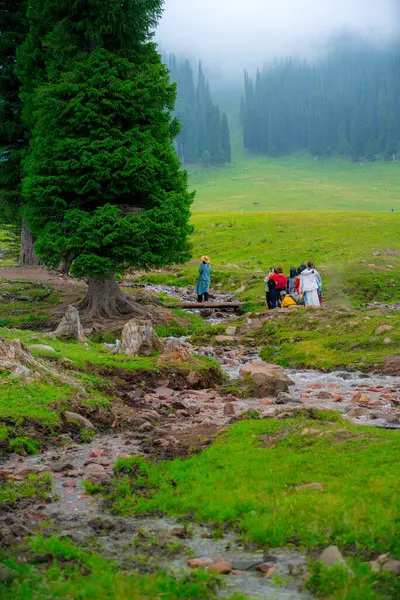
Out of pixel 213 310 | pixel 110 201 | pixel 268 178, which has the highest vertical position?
pixel 268 178

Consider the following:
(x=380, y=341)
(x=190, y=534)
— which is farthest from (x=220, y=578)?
(x=380, y=341)

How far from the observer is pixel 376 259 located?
4291cm

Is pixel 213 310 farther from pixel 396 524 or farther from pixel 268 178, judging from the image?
pixel 268 178

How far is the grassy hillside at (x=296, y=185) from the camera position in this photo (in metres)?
111

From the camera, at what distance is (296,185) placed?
14150 centimetres

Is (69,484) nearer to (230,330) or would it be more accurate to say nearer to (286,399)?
(286,399)

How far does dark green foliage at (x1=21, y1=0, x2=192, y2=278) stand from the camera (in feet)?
83.4

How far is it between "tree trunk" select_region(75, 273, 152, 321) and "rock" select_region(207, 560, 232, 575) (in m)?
19.2

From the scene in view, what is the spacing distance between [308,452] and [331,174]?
15728cm

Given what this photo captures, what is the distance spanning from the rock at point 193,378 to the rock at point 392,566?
1045 cm

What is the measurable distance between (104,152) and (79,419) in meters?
15.0

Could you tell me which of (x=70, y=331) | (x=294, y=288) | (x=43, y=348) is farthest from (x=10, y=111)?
(x=43, y=348)

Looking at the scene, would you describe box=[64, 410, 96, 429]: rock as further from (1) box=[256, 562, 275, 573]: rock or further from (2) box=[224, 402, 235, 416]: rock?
(1) box=[256, 562, 275, 573]: rock

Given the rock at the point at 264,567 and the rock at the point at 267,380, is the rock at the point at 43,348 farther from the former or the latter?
the rock at the point at 264,567
